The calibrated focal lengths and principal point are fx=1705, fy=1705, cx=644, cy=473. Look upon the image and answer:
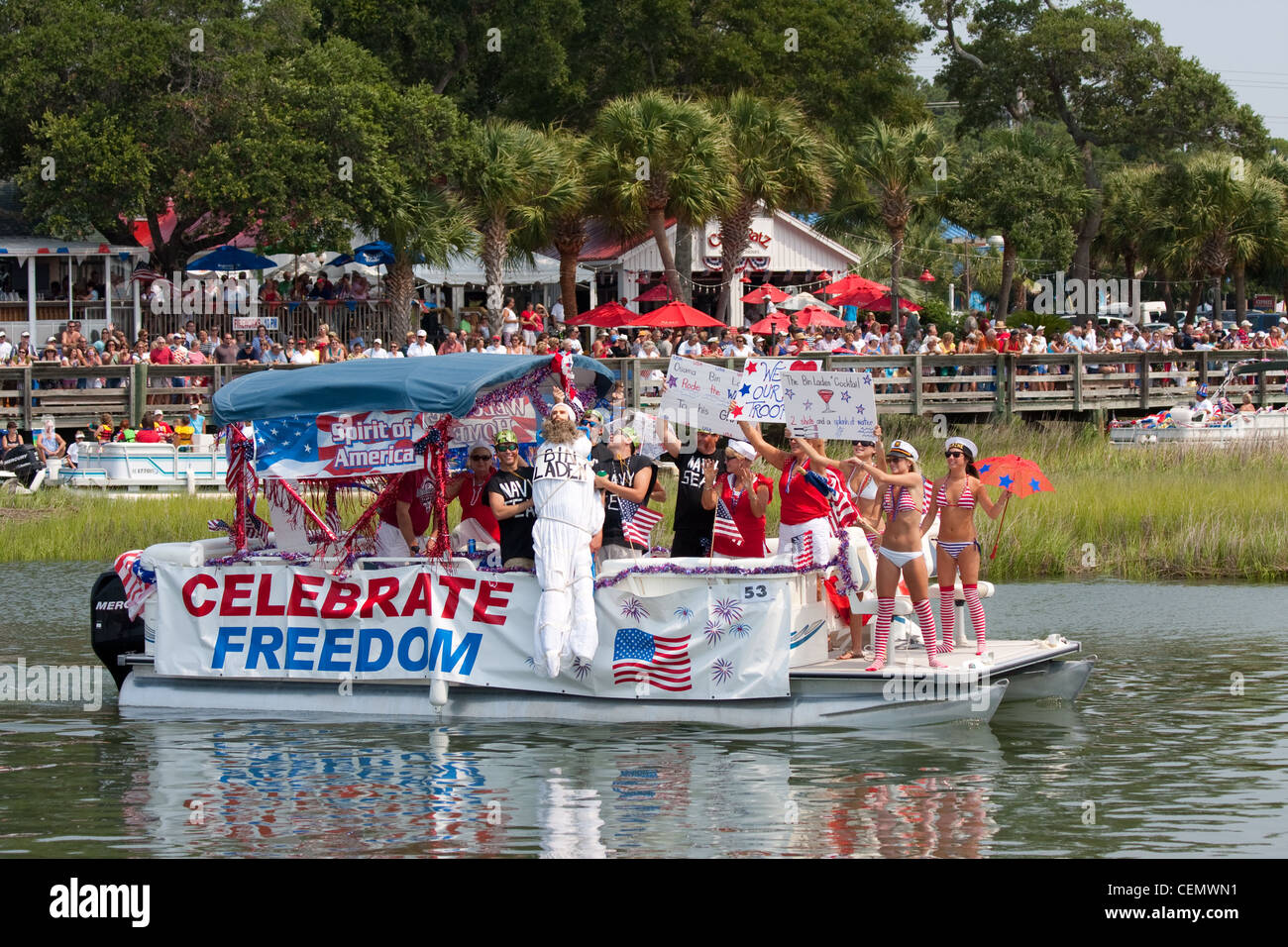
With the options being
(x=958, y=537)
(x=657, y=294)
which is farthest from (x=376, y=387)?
(x=657, y=294)

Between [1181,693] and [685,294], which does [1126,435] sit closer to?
[685,294]

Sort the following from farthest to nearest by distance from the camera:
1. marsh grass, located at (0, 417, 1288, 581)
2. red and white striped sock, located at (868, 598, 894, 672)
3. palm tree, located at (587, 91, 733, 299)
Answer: palm tree, located at (587, 91, 733, 299) < marsh grass, located at (0, 417, 1288, 581) < red and white striped sock, located at (868, 598, 894, 672)

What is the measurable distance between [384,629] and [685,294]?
28.1m

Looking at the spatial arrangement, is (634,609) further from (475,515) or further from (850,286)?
(850,286)

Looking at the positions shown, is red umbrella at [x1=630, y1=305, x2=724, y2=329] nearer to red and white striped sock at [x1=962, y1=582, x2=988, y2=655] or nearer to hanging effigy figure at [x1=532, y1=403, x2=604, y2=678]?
red and white striped sock at [x1=962, y1=582, x2=988, y2=655]

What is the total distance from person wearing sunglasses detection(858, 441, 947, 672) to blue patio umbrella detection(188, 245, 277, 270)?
25.8m

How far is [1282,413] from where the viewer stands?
3131cm

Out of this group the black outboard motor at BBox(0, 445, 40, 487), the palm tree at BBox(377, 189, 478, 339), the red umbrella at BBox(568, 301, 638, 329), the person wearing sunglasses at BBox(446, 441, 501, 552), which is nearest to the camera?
the person wearing sunglasses at BBox(446, 441, 501, 552)

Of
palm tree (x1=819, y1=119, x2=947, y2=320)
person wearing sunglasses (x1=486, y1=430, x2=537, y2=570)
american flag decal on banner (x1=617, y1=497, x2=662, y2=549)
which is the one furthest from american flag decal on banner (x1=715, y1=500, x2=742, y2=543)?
palm tree (x1=819, y1=119, x2=947, y2=320)

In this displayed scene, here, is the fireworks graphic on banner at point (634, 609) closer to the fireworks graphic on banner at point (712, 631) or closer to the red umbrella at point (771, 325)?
the fireworks graphic on banner at point (712, 631)

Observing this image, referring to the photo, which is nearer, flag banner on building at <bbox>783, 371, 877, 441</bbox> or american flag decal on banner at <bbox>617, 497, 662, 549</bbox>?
flag banner on building at <bbox>783, 371, 877, 441</bbox>

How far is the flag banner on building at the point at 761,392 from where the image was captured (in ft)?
40.5

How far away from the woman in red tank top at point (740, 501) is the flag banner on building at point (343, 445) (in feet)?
7.26

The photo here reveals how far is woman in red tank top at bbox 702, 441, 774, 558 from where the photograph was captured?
12.5 m
